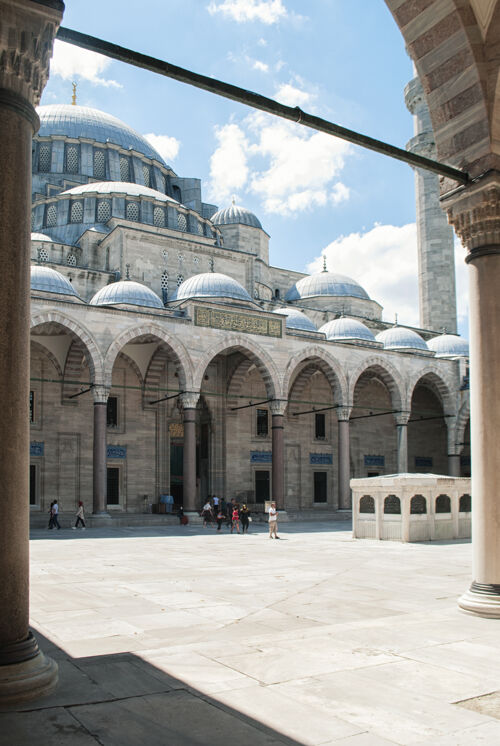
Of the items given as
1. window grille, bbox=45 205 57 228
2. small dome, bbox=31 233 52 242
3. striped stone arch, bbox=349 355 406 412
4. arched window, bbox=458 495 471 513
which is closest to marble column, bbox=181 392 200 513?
striped stone arch, bbox=349 355 406 412

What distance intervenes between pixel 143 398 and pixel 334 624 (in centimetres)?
1959

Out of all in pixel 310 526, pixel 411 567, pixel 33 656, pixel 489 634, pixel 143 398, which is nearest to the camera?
pixel 33 656

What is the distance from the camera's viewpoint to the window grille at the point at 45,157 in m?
32.1

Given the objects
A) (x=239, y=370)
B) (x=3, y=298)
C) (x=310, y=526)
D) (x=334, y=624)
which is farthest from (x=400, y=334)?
(x=3, y=298)

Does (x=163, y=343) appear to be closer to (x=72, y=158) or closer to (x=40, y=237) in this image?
(x=40, y=237)

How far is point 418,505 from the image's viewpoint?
14.2 m

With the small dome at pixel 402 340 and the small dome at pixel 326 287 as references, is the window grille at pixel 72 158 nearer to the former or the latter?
the small dome at pixel 326 287

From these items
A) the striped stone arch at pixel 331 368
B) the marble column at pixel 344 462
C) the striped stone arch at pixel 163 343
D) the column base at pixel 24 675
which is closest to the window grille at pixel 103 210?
the striped stone arch at pixel 163 343

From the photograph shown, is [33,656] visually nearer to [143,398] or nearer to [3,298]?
[3,298]

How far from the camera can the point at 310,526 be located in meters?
20.6

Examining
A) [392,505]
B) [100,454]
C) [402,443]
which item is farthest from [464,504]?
[402,443]

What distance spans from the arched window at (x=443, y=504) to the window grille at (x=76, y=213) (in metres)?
20.1

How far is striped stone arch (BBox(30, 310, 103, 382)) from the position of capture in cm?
1916

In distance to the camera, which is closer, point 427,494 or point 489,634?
point 489,634
